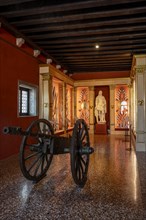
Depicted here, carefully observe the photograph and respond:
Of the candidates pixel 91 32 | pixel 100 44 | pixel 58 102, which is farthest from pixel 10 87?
pixel 58 102

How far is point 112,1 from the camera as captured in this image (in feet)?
12.6

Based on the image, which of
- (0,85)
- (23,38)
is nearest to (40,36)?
(23,38)

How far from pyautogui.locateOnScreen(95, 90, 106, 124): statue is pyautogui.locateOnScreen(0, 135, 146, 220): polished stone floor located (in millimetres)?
6815

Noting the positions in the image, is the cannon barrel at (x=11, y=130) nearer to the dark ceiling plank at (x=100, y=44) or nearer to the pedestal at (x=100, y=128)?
the dark ceiling plank at (x=100, y=44)

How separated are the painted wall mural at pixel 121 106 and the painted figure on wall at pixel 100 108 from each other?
708 mm

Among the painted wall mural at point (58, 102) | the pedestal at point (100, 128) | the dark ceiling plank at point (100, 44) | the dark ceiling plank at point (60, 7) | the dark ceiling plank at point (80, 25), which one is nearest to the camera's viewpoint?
the dark ceiling plank at point (60, 7)

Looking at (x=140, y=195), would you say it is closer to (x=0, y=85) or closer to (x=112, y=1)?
(x=112, y=1)

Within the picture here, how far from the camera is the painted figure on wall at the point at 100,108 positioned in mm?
11234

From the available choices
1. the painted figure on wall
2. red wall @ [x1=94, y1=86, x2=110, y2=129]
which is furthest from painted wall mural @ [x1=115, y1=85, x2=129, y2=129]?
the painted figure on wall

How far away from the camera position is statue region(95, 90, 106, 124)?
1123cm

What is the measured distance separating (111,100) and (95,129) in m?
1.73

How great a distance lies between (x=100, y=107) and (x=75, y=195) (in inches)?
334

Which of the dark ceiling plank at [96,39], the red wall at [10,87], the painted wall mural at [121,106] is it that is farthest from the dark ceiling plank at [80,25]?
the painted wall mural at [121,106]

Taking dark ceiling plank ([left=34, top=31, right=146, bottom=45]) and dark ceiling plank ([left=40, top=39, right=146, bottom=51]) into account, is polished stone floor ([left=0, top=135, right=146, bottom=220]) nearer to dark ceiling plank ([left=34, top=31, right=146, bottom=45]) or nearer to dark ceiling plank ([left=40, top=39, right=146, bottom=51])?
dark ceiling plank ([left=34, top=31, right=146, bottom=45])
